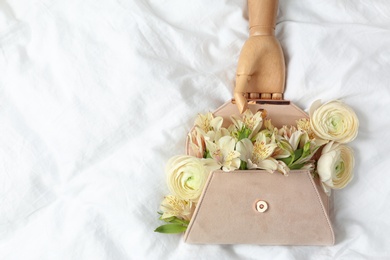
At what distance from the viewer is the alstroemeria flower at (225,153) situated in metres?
0.74

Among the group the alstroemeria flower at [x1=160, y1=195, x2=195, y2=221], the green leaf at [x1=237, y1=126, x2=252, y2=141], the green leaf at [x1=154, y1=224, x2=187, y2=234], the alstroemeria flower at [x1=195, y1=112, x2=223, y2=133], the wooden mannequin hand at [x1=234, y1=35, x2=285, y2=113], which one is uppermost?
the wooden mannequin hand at [x1=234, y1=35, x2=285, y2=113]

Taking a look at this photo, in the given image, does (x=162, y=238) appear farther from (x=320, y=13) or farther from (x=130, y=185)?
(x=320, y=13)

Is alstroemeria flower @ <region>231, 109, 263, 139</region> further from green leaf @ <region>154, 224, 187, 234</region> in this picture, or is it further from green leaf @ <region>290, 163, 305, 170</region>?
green leaf @ <region>154, 224, 187, 234</region>

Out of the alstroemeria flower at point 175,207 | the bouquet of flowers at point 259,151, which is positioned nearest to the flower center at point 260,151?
the bouquet of flowers at point 259,151

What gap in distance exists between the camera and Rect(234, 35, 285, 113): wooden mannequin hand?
31.9 inches

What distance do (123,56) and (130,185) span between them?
0.22 meters

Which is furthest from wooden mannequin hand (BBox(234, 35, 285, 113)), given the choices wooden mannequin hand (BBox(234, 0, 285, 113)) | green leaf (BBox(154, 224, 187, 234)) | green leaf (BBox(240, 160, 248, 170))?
green leaf (BBox(154, 224, 187, 234))

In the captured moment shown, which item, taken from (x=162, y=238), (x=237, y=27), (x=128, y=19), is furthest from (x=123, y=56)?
(x=162, y=238)

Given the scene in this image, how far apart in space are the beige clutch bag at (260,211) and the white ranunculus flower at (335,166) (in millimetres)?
26

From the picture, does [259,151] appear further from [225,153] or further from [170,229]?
[170,229]

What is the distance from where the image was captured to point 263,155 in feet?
2.46

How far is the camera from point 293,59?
2.77 ft

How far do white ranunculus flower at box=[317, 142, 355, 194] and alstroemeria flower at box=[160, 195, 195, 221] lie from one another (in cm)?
21

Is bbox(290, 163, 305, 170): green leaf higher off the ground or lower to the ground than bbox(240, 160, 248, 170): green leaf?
lower
